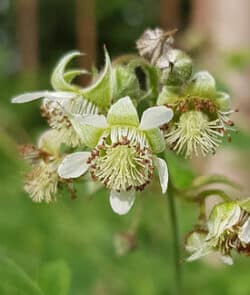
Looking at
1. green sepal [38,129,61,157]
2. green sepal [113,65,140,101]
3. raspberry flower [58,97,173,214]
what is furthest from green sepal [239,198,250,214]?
green sepal [38,129,61,157]

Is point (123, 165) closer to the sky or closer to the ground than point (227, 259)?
closer to the sky

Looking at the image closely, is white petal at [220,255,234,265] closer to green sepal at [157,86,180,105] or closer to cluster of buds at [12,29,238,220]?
cluster of buds at [12,29,238,220]

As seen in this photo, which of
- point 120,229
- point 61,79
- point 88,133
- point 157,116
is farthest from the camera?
point 120,229

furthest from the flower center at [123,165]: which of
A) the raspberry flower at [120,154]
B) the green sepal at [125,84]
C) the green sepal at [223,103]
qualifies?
the green sepal at [223,103]

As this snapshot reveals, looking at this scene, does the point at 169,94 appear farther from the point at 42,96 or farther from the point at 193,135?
the point at 42,96

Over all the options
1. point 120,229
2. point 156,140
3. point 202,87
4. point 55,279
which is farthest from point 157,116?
point 120,229

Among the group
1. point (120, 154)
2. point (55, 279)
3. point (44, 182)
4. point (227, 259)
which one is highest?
point (120, 154)
